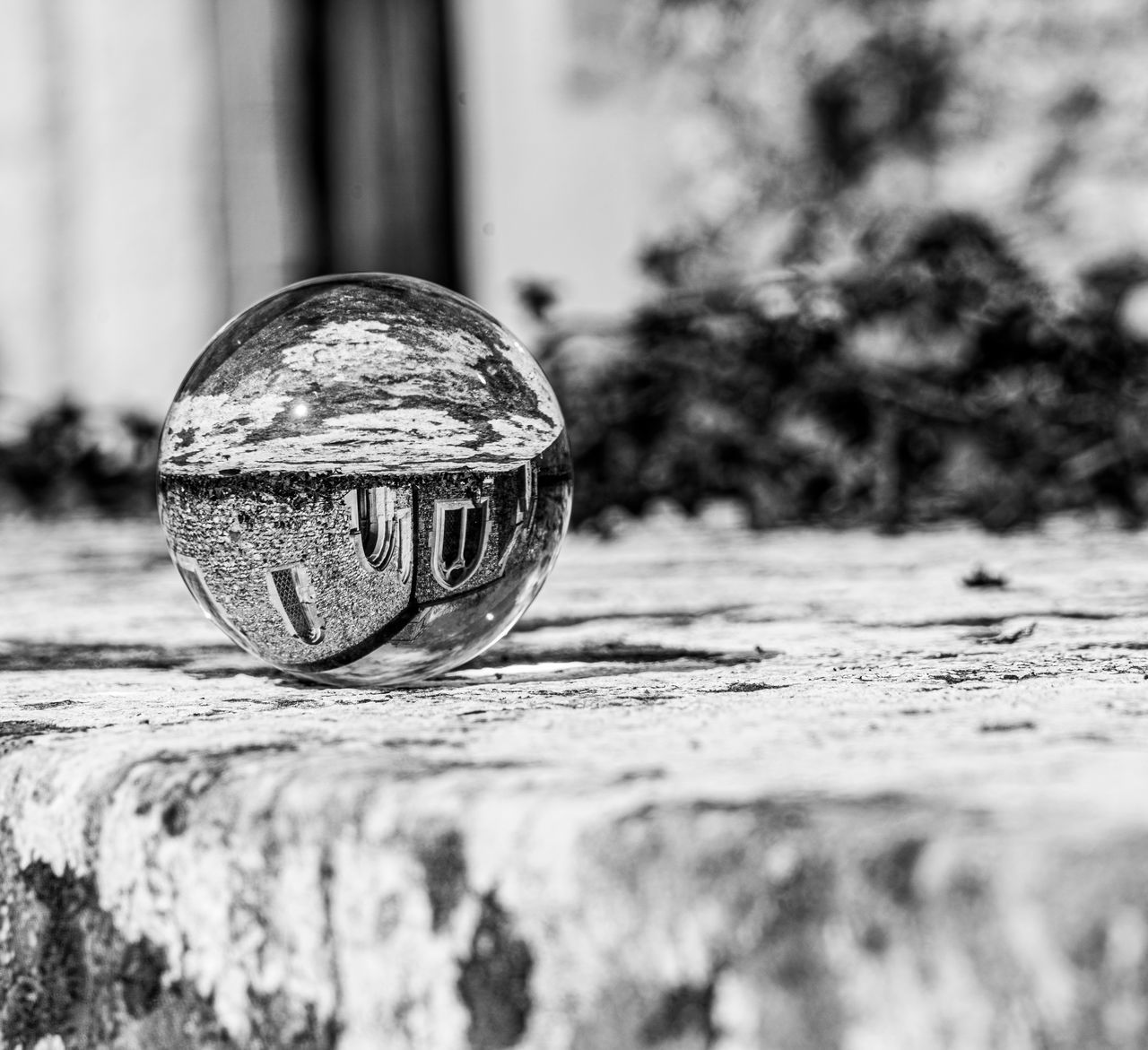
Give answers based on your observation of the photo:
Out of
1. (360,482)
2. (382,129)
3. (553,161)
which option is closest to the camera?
(360,482)

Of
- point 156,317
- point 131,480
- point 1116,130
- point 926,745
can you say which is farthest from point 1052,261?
point 926,745

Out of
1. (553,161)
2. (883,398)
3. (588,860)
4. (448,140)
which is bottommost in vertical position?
(588,860)

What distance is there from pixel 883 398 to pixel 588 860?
6.89 ft

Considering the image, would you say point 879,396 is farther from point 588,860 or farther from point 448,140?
point 448,140

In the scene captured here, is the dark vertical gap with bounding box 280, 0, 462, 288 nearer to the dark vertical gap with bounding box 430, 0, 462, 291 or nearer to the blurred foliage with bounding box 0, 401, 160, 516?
the dark vertical gap with bounding box 430, 0, 462, 291

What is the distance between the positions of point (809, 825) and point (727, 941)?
0.16ft

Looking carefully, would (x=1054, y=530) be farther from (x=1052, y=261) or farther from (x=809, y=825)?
(x=809, y=825)

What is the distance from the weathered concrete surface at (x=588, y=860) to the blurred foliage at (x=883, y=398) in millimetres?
1531

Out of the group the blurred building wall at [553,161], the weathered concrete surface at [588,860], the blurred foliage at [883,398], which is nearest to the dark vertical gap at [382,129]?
the blurred building wall at [553,161]

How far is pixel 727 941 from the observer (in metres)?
0.54

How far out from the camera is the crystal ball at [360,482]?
944 millimetres

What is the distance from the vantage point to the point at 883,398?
102 inches

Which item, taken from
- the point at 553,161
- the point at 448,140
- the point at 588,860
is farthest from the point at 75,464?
the point at 588,860

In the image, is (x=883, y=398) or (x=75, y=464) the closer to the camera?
(x=883, y=398)
